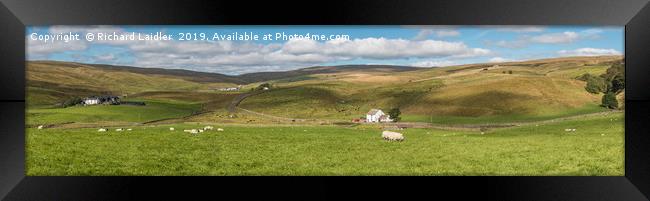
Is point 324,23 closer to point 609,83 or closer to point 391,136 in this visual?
point 391,136

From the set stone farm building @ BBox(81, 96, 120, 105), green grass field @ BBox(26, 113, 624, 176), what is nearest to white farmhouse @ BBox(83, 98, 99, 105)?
stone farm building @ BBox(81, 96, 120, 105)

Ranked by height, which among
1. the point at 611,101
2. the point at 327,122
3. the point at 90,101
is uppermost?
the point at 90,101

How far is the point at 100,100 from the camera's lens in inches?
527

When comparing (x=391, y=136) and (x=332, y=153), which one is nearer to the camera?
(x=332, y=153)

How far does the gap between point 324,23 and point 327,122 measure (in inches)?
97.9

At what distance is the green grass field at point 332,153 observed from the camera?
42.5 ft

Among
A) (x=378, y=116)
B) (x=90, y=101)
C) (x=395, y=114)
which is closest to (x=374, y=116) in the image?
(x=378, y=116)

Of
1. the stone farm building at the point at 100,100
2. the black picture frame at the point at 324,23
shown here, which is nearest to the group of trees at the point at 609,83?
the black picture frame at the point at 324,23

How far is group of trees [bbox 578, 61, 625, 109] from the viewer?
12.8 meters

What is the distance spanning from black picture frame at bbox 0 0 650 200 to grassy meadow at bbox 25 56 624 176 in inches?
9.9

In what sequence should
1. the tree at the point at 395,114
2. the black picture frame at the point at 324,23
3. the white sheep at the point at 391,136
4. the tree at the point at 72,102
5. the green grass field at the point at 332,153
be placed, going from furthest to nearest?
the tree at the point at 395,114 → the white sheep at the point at 391,136 → the tree at the point at 72,102 → the green grass field at the point at 332,153 → the black picture frame at the point at 324,23

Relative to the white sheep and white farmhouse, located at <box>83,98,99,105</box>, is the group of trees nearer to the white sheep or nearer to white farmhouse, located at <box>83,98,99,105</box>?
the white sheep

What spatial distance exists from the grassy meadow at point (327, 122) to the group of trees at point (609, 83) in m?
0.15

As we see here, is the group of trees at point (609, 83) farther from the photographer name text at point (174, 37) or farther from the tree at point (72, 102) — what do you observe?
the tree at point (72, 102)
